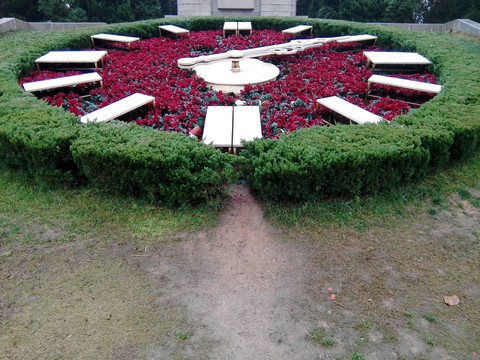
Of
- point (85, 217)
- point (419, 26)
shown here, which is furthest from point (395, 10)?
point (85, 217)

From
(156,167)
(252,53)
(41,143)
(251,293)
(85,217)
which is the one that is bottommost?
(251,293)

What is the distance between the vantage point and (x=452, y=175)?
5.07 m

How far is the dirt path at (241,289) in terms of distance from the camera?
2893 millimetres

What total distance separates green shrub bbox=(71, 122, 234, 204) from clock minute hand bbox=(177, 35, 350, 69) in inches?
171

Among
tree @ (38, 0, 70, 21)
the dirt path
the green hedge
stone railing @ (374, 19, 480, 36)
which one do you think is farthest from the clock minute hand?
tree @ (38, 0, 70, 21)

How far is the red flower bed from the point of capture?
6340mm

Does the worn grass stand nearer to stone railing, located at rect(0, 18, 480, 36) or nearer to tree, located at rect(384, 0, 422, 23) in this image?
stone railing, located at rect(0, 18, 480, 36)

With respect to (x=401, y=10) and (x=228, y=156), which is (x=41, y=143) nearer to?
(x=228, y=156)

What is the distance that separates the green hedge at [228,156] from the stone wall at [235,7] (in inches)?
572

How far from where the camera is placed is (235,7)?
59.8 feet

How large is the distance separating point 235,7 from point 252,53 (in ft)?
34.9

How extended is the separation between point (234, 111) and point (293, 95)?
5.39 feet

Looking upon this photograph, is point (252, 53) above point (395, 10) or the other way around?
the other way around

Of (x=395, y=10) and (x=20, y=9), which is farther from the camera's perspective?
(x=395, y=10)
